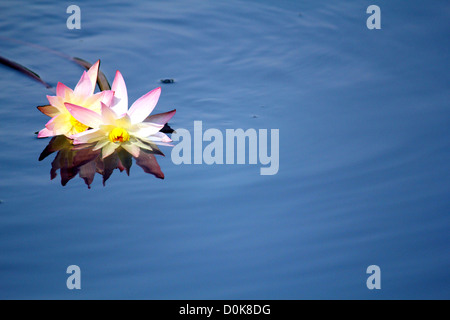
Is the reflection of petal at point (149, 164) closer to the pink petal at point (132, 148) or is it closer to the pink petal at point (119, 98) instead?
the pink petal at point (132, 148)

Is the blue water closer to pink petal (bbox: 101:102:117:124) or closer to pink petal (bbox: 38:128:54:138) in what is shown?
pink petal (bbox: 38:128:54:138)

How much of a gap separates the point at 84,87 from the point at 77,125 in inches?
4.3

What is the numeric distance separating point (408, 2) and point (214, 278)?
6.04 ft

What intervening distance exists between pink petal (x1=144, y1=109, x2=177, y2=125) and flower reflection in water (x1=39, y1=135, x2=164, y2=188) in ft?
0.25

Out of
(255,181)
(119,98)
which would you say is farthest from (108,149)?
(255,181)

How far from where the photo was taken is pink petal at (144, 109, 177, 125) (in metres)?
1.54

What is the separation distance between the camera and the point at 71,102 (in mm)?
1496

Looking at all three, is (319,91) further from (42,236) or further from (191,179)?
(42,236)

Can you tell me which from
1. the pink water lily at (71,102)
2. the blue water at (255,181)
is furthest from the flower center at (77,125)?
the blue water at (255,181)

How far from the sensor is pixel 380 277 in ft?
3.68

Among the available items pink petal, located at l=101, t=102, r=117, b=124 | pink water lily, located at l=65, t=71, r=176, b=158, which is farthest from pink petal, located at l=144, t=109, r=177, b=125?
pink petal, located at l=101, t=102, r=117, b=124

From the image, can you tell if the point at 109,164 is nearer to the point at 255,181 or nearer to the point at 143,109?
the point at 143,109

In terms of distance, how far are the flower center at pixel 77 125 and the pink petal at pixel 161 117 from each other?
17 cm

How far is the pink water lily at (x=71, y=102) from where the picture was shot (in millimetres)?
1479
